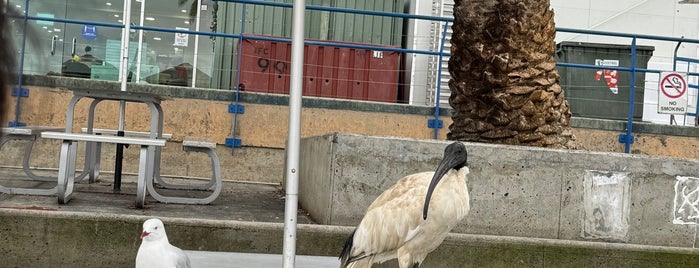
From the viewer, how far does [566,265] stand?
5746mm

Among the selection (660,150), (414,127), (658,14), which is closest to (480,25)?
(414,127)

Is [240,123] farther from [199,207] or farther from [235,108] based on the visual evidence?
[199,207]

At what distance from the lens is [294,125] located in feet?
10.5

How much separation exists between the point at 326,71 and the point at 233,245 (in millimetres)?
8197

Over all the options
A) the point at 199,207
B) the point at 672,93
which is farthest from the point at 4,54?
the point at 672,93

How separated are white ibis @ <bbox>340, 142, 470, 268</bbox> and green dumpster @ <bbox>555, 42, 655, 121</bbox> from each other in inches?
362

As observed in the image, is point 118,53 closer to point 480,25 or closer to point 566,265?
point 480,25

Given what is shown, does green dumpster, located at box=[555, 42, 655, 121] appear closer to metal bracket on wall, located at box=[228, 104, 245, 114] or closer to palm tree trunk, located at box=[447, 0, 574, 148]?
metal bracket on wall, located at box=[228, 104, 245, 114]

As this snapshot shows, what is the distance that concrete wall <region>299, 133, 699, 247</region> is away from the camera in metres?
5.91

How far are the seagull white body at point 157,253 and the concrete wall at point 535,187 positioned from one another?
1852 millimetres

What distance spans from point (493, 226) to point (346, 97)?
306 inches

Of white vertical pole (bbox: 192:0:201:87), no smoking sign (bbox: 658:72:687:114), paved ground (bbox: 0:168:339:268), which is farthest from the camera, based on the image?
white vertical pole (bbox: 192:0:201:87)

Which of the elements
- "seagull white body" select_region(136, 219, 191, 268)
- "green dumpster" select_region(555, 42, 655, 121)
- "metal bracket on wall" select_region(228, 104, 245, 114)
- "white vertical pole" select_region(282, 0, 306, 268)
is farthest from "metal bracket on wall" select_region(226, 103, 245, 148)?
"white vertical pole" select_region(282, 0, 306, 268)

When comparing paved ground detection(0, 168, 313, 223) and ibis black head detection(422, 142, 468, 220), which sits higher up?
ibis black head detection(422, 142, 468, 220)
